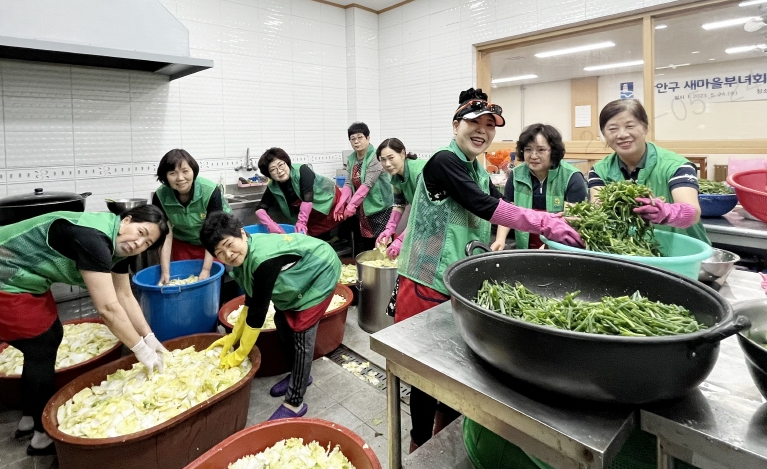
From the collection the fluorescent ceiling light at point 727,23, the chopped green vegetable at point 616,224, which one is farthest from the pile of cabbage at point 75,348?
the fluorescent ceiling light at point 727,23

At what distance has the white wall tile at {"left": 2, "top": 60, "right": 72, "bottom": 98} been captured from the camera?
3.14 metres

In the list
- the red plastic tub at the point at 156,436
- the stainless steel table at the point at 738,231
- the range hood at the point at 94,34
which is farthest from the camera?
the range hood at the point at 94,34

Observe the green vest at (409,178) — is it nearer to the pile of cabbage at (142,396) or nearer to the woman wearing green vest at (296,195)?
the woman wearing green vest at (296,195)

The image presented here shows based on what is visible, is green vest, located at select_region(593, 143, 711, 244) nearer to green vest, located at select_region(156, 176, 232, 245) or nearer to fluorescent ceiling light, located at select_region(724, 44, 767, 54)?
fluorescent ceiling light, located at select_region(724, 44, 767, 54)

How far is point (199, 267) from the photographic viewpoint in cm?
313

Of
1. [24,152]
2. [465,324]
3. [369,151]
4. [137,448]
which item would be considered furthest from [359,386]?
[24,152]

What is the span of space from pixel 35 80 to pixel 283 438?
11.4 ft

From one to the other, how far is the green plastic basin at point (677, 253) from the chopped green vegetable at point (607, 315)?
0.16m

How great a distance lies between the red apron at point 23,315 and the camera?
184 cm

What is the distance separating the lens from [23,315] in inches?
73.9

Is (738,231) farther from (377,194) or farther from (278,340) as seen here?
(278,340)

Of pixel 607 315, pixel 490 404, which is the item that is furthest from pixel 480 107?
pixel 490 404

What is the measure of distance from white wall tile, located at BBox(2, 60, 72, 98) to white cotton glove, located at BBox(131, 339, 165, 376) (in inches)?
103

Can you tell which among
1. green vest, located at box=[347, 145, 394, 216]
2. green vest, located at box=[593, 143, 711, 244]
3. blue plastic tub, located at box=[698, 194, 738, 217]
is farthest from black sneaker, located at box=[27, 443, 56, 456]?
blue plastic tub, located at box=[698, 194, 738, 217]
